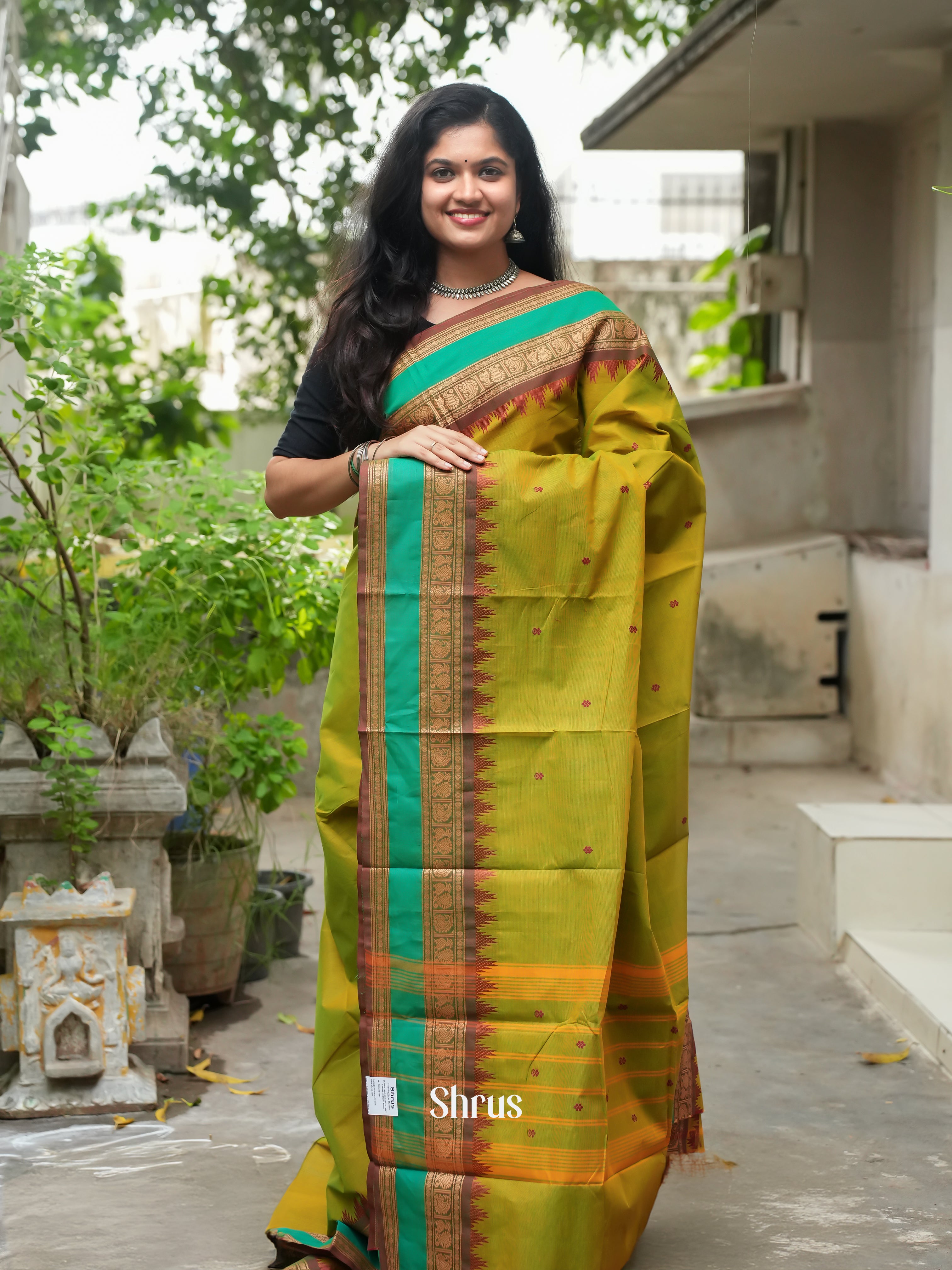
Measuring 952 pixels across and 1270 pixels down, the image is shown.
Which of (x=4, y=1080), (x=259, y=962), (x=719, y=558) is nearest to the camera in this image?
(x=4, y=1080)

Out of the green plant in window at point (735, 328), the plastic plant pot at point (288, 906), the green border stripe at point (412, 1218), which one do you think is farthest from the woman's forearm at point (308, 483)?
the green plant in window at point (735, 328)

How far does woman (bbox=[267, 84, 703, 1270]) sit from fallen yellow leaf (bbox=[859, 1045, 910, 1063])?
1.10 metres

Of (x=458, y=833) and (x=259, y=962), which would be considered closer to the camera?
(x=458, y=833)

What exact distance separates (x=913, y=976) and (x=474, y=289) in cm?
210

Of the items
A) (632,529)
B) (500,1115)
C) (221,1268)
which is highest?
(632,529)

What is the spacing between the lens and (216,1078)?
296cm

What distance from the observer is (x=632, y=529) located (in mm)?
1982

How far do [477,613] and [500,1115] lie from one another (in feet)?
2.33

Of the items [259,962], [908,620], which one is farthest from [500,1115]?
[908,620]

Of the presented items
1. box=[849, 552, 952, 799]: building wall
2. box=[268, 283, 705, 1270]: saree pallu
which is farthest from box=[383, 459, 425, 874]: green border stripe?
box=[849, 552, 952, 799]: building wall

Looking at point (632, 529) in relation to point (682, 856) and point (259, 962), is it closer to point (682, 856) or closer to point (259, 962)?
point (682, 856)

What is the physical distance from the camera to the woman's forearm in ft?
6.86

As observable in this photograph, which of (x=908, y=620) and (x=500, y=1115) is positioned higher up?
(x=908, y=620)

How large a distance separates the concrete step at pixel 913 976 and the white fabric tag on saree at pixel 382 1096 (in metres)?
1.49
